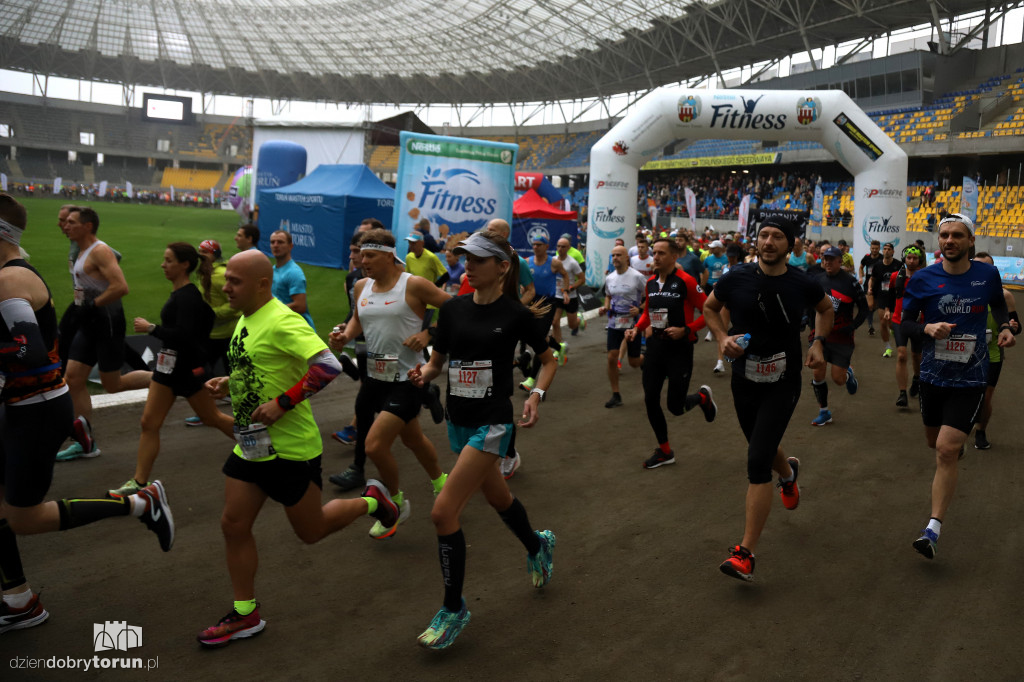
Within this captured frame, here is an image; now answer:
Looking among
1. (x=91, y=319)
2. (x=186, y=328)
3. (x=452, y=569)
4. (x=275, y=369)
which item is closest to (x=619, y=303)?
(x=186, y=328)

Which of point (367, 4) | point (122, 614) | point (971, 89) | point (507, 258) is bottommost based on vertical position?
point (122, 614)

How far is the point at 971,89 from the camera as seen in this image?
116 ft

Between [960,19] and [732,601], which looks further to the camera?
[960,19]

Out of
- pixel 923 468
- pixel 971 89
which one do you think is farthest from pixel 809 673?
pixel 971 89

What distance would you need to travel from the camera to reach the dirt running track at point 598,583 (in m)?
3.55

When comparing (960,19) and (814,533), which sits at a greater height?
(960,19)

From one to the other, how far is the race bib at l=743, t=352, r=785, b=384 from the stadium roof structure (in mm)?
35446

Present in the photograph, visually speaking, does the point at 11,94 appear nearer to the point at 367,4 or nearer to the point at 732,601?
the point at 367,4

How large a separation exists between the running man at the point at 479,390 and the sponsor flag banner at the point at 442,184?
10.7 metres

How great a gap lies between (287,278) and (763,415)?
15.0 ft

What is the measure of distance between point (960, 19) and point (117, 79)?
73.9m

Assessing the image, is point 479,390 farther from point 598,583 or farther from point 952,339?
point 952,339

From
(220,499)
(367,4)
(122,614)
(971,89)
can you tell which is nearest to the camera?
(122,614)

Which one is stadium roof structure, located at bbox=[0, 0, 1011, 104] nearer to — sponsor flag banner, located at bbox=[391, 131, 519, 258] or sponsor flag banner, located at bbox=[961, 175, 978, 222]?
sponsor flag banner, located at bbox=[961, 175, 978, 222]
